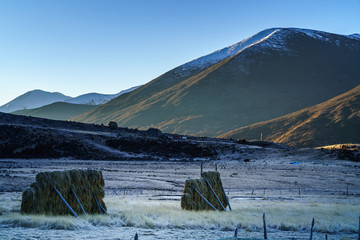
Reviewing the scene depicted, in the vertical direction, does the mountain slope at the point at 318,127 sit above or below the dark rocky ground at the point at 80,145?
above

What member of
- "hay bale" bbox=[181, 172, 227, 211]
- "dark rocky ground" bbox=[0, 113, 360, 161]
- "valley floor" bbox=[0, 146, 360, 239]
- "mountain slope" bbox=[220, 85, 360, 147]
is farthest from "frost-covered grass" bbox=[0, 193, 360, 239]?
"mountain slope" bbox=[220, 85, 360, 147]

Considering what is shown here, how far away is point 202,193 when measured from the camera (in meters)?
21.8

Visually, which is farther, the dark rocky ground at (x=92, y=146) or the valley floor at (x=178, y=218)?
the dark rocky ground at (x=92, y=146)

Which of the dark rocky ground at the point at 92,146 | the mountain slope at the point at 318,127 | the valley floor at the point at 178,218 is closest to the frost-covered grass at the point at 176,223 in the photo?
the valley floor at the point at 178,218

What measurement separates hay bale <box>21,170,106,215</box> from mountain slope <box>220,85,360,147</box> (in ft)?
339

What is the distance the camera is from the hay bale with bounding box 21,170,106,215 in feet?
55.1

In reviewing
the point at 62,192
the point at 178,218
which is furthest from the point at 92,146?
the point at 178,218

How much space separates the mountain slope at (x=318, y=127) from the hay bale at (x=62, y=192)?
10345cm

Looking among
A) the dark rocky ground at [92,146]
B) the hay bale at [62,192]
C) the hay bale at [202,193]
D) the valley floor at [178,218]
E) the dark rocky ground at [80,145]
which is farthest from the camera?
the dark rocky ground at [80,145]

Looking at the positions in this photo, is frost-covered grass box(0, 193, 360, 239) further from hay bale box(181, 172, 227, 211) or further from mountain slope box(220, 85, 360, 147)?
mountain slope box(220, 85, 360, 147)

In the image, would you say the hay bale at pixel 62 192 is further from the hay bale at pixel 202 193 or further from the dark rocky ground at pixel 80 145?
the dark rocky ground at pixel 80 145

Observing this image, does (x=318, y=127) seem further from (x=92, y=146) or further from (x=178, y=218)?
(x=178, y=218)

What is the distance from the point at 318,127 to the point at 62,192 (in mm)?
118974

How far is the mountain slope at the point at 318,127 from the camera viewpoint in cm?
11688
